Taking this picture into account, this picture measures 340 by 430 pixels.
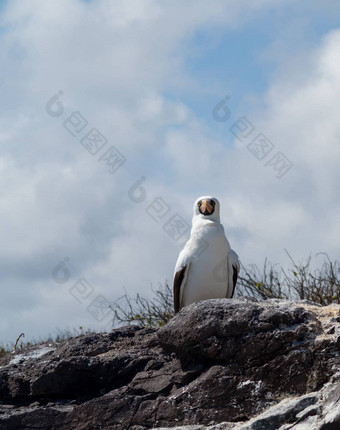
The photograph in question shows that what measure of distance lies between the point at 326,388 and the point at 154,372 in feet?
5.78

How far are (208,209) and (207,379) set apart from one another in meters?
3.35

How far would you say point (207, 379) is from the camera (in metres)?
6.57

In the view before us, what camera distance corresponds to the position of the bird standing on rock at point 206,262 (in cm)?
927

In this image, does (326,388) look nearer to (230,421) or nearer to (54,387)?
(230,421)

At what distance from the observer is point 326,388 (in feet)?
20.1

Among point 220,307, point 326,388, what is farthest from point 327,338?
point 220,307

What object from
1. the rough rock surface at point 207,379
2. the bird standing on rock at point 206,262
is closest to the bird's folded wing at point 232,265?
the bird standing on rock at point 206,262

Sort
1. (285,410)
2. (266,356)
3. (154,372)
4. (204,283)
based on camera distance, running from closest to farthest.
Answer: (285,410)
(266,356)
(154,372)
(204,283)

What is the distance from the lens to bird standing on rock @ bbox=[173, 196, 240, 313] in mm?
9266

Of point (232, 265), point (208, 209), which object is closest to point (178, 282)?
point (232, 265)

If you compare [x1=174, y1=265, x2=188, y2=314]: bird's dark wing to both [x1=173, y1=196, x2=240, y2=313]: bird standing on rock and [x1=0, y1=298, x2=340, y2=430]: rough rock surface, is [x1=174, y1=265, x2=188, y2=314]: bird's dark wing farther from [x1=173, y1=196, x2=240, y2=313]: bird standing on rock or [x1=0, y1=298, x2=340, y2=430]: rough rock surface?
[x1=0, y1=298, x2=340, y2=430]: rough rock surface

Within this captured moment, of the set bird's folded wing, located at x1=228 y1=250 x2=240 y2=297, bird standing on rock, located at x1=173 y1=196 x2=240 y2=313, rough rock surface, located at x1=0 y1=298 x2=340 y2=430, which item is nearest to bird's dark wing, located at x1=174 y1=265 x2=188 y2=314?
bird standing on rock, located at x1=173 y1=196 x2=240 y2=313

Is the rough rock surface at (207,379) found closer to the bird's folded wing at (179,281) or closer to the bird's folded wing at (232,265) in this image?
the bird's folded wing at (179,281)

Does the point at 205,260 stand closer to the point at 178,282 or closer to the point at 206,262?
the point at 206,262
